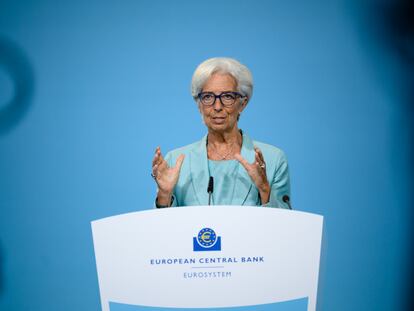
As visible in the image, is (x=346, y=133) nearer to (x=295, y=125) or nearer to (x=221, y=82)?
(x=295, y=125)

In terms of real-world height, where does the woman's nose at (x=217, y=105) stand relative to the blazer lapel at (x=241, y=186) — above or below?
above

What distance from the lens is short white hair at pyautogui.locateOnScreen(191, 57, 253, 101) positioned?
2.50m

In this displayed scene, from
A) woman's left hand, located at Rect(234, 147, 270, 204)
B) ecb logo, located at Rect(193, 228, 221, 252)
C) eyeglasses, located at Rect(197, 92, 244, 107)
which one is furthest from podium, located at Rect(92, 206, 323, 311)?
eyeglasses, located at Rect(197, 92, 244, 107)

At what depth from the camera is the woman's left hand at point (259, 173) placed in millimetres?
2328

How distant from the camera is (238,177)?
2.46 m

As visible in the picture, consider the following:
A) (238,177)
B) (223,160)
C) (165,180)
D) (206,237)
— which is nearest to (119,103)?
(165,180)

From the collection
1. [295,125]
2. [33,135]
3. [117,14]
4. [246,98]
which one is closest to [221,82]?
[246,98]

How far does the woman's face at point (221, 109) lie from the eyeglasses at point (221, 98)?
14 millimetres

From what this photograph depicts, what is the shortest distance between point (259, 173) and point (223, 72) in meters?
0.54

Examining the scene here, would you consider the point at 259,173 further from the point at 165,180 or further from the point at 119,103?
the point at 119,103

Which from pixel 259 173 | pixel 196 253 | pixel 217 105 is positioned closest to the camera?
pixel 196 253

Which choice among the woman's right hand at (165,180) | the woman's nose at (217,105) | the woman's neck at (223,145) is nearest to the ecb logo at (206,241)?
the woman's right hand at (165,180)

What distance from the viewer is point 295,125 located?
264 cm

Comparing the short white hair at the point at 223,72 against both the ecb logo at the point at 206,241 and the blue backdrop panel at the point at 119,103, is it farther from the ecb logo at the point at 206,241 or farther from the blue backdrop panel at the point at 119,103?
the ecb logo at the point at 206,241
